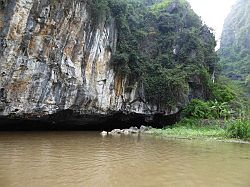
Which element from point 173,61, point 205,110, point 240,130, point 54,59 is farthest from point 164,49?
point 54,59

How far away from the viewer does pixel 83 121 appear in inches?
1067

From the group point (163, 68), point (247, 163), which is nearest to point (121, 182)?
point (247, 163)

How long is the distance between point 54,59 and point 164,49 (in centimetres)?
1527

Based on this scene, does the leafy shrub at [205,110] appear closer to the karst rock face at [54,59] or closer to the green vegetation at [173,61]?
the green vegetation at [173,61]

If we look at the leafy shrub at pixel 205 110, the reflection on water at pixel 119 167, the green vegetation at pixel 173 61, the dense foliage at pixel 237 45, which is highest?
the dense foliage at pixel 237 45

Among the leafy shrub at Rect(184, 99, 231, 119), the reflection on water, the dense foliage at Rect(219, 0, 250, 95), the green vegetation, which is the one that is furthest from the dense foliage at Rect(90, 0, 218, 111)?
the dense foliage at Rect(219, 0, 250, 95)

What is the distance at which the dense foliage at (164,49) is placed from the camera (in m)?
26.5

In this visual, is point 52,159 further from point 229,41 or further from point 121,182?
point 229,41

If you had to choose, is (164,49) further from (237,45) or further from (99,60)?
(237,45)

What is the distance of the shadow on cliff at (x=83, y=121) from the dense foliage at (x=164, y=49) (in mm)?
2211

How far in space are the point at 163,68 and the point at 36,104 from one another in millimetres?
13873

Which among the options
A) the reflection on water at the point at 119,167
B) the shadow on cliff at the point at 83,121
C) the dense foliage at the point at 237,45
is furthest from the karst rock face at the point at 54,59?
the dense foliage at the point at 237,45

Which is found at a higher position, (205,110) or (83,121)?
(205,110)

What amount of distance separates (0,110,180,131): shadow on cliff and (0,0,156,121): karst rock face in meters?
1.46
